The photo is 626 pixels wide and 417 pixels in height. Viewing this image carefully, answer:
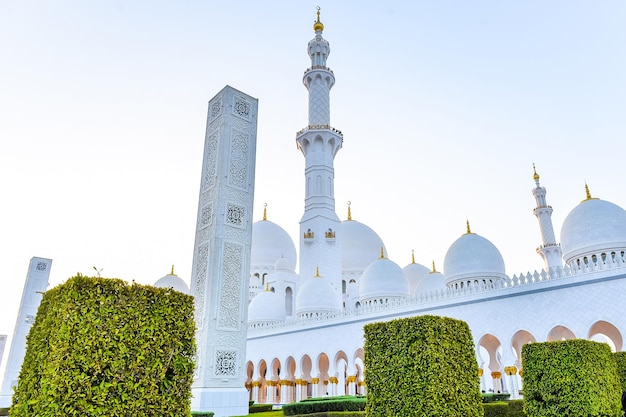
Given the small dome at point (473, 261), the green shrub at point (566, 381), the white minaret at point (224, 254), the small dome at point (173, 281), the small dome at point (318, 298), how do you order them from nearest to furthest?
the green shrub at point (566, 381) → the white minaret at point (224, 254) → the small dome at point (473, 261) → the small dome at point (318, 298) → the small dome at point (173, 281)

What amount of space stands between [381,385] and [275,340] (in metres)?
18.2

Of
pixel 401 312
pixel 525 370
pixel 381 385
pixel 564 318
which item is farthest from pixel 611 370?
pixel 401 312

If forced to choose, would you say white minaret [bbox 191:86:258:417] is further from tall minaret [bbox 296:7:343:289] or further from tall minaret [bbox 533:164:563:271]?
tall minaret [bbox 533:164:563:271]

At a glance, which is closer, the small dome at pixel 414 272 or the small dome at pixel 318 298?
the small dome at pixel 318 298

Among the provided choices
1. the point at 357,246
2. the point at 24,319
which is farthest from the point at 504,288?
the point at 24,319

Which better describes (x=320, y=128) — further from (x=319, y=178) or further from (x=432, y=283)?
(x=432, y=283)

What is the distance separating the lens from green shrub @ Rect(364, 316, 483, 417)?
5.43 m

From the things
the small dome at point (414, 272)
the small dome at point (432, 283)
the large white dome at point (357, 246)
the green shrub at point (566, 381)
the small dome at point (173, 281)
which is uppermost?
the large white dome at point (357, 246)

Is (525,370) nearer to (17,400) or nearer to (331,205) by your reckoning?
(17,400)

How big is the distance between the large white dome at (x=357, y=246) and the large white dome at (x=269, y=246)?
12.6 feet

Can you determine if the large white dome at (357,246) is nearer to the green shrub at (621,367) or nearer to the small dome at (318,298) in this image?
the small dome at (318,298)

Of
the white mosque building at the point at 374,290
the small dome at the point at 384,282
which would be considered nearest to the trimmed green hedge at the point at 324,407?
the white mosque building at the point at 374,290

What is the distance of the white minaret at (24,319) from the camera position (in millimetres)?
18891

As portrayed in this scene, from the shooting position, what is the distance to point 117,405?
3.12 metres
